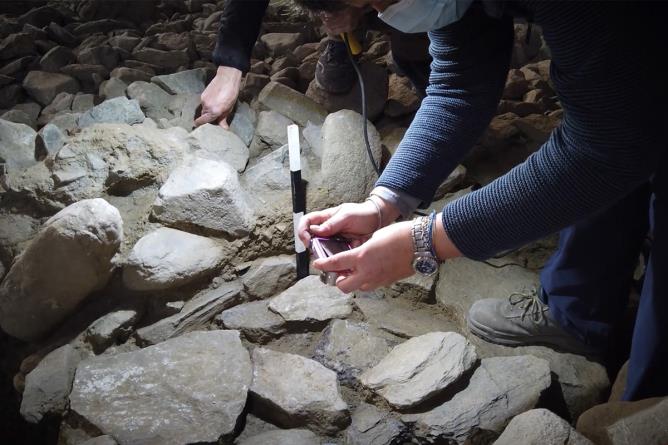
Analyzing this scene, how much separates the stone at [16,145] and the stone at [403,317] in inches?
56.8

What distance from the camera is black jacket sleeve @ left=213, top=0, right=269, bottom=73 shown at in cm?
234

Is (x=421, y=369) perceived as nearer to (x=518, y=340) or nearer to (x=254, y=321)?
(x=518, y=340)

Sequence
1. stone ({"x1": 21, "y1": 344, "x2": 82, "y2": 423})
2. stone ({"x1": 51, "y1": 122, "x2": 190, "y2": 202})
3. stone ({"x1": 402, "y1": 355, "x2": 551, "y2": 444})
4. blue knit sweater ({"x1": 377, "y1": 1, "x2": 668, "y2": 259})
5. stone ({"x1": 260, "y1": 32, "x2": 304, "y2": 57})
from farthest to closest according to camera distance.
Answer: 1. stone ({"x1": 260, "y1": 32, "x2": 304, "y2": 57})
2. stone ({"x1": 51, "y1": 122, "x2": 190, "y2": 202})
3. stone ({"x1": 21, "y1": 344, "x2": 82, "y2": 423})
4. stone ({"x1": 402, "y1": 355, "x2": 551, "y2": 444})
5. blue knit sweater ({"x1": 377, "y1": 1, "x2": 668, "y2": 259})

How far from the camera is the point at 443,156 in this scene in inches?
52.5

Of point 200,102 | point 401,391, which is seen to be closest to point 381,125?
point 200,102

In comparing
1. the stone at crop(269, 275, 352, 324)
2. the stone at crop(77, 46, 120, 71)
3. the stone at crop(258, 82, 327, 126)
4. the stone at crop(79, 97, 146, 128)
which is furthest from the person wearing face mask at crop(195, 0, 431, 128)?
the stone at crop(269, 275, 352, 324)

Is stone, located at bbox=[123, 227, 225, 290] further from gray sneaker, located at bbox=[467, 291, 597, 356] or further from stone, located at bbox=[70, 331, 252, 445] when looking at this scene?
gray sneaker, located at bbox=[467, 291, 597, 356]

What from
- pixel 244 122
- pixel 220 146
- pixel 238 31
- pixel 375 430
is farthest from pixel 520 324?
pixel 238 31

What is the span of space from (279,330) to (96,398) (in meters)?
0.55

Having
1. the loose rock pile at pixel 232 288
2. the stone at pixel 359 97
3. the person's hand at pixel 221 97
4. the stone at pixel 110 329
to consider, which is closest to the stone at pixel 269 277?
the loose rock pile at pixel 232 288

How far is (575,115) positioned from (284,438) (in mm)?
995

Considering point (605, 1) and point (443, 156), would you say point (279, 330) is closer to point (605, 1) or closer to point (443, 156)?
point (443, 156)

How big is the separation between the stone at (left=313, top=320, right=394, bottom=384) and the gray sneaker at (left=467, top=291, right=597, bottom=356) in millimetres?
299

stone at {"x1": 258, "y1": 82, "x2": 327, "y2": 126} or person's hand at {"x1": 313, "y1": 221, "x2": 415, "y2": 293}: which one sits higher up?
person's hand at {"x1": 313, "y1": 221, "x2": 415, "y2": 293}
